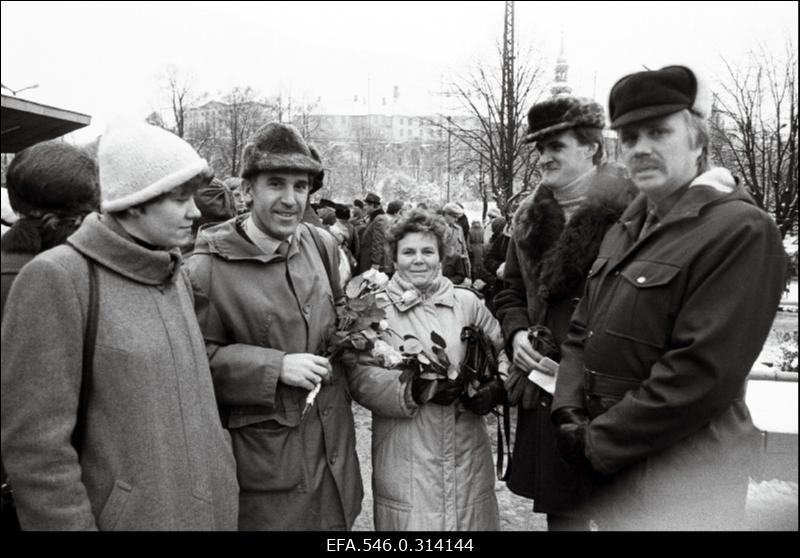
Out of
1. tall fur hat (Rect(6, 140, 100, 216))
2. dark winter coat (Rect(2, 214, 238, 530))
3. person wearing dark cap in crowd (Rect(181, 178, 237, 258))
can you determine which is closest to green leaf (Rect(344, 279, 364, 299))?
dark winter coat (Rect(2, 214, 238, 530))

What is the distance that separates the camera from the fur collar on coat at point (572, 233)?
2.64m

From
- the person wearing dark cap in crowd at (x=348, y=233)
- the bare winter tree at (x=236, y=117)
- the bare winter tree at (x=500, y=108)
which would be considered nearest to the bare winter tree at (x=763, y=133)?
the bare winter tree at (x=500, y=108)

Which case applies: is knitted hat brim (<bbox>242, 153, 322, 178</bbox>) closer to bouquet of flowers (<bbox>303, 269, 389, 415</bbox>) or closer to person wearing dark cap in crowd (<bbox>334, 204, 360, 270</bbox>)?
bouquet of flowers (<bbox>303, 269, 389, 415</bbox>)

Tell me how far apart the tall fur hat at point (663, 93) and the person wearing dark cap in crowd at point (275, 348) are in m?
1.21

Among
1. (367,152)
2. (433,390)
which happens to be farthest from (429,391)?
(367,152)

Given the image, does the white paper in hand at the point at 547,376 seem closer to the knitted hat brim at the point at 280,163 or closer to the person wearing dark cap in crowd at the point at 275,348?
the person wearing dark cap in crowd at the point at 275,348

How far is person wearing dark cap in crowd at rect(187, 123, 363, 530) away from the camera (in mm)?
2415

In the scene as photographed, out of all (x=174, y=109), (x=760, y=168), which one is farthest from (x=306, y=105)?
(x=760, y=168)

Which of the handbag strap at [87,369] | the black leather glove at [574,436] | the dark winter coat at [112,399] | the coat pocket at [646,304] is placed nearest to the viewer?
the dark winter coat at [112,399]

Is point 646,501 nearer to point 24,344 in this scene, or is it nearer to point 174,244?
point 174,244

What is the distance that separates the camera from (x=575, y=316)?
8.06 feet

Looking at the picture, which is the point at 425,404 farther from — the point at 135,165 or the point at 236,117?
the point at 236,117

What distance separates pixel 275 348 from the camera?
8.28 ft

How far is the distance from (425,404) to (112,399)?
1.48 m
